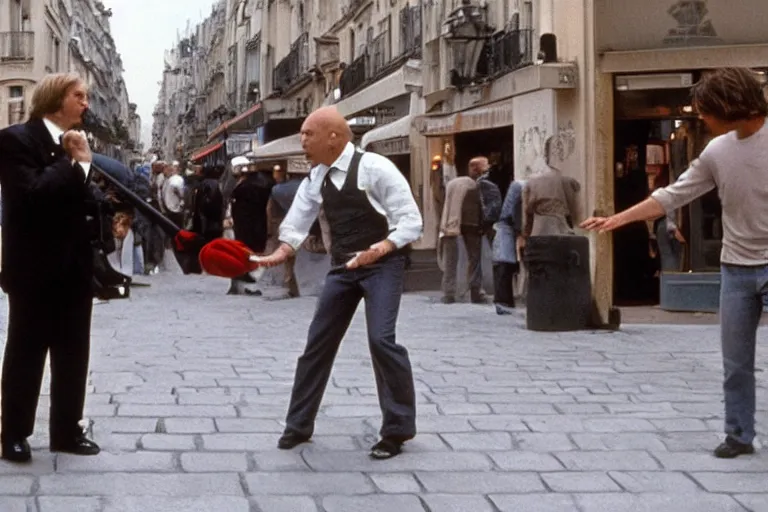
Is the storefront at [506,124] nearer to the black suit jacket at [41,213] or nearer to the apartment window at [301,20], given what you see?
the black suit jacket at [41,213]

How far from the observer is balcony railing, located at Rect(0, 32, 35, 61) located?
5138 cm

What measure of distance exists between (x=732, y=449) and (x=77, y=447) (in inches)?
118

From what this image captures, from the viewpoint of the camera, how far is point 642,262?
18031mm

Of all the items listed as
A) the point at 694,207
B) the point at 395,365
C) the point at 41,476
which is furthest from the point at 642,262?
the point at 41,476

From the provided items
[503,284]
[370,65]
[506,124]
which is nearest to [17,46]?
[370,65]

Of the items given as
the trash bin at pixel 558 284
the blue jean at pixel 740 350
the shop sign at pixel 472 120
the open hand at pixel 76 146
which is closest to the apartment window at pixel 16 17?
the shop sign at pixel 472 120

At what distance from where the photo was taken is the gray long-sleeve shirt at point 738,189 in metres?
6.75

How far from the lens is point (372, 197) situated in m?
7.13

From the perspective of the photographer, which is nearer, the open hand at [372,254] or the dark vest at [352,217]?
the open hand at [372,254]

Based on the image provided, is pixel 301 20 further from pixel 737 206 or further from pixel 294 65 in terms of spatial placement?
pixel 737 206

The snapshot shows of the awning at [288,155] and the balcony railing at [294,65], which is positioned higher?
the balcony railing at [294,65]

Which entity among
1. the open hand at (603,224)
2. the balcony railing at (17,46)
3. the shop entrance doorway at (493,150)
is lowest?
the open hand at (603,224)

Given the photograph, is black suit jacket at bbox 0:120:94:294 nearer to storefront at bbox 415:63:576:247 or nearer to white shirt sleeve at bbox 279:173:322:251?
white shirt sleeve at bbox 279:173:322:251

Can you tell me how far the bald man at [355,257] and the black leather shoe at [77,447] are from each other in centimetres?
88
